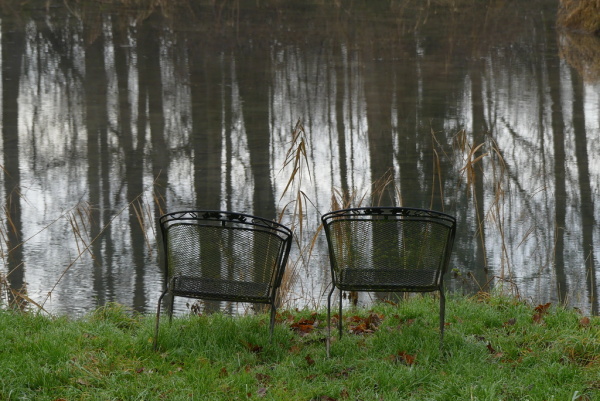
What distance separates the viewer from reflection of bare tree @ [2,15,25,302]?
7.90m

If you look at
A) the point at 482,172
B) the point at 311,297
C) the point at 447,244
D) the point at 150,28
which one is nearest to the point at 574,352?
the point at 447,244

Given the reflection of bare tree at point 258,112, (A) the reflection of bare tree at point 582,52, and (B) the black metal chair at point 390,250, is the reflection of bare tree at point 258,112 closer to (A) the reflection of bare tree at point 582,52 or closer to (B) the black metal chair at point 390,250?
(B) the black metal chair at point 390,250

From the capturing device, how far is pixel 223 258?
210 inches

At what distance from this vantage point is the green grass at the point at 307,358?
462 centimetres

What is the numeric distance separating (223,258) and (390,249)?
0.98 m

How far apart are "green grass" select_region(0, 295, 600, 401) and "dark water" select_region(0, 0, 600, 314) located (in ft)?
4.81

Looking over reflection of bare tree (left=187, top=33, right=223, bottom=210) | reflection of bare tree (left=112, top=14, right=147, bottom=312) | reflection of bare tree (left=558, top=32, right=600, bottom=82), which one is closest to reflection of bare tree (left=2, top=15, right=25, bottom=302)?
reflection of bare tree (left=112, top=14, right=147, bottom=312)

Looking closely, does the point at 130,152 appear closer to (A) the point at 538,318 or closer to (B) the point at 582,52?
(A) the point at 538,318

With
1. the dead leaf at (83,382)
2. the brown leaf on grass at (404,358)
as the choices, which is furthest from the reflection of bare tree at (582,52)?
the dead leaf at (83,382)

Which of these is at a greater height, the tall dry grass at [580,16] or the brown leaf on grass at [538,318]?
the tall dry grass at [580,16]

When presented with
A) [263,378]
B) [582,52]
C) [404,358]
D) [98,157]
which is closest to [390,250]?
[404,358]

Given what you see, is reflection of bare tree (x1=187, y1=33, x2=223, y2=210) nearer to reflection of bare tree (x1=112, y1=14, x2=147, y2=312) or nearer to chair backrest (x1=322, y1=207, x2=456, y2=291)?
reflection of bare tree (x1=112, y1=14, x2=147, y2=312)

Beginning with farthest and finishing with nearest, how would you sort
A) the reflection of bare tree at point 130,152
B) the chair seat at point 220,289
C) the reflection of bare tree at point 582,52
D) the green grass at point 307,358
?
the reflection of bare tree at point 582,52 → the reflection of bare tree at point 130,152 → the chair seat at point 220,289 → the green grass at point 307,358

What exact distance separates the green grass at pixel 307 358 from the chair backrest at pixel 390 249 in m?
0.37
